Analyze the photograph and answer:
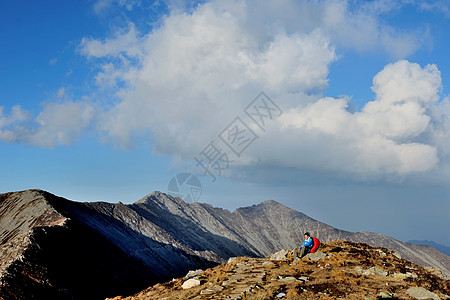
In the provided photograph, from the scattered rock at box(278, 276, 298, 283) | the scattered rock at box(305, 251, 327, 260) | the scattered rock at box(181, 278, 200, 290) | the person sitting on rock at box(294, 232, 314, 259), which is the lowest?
the scattered rock at box(181, 278, 200, 290)

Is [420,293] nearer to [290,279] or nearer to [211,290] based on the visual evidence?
[290,279]

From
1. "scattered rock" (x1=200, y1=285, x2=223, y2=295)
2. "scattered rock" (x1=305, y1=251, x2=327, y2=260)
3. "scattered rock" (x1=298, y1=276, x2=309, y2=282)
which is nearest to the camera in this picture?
"scattered rock" (x1=200, y1=285, x2=223, y2=295)

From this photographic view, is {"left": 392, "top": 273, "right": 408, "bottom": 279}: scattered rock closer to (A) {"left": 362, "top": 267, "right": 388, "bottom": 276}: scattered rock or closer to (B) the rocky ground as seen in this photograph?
(B) the rocky ground

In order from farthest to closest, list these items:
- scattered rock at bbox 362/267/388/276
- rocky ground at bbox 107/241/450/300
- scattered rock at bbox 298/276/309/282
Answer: scattered rock at bbox 362/267/388/276 < scattered rock at bbox 298/276/309/282 < rocky ground at bbox 107/241/450/300

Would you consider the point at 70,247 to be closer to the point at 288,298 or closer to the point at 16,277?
the point at 16,277

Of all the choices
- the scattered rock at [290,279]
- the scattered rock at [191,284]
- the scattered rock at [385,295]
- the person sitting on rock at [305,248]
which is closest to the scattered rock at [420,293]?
the scattered rock at [385,295]

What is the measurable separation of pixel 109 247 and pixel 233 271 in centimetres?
4980

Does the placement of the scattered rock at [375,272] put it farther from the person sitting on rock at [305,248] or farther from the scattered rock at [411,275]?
the person sitting on rock at [305,248]

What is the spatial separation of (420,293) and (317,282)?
18.4 ft

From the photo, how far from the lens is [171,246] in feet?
342

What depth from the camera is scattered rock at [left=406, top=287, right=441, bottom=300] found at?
1475 centimetres

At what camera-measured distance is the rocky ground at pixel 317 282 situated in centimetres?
1577

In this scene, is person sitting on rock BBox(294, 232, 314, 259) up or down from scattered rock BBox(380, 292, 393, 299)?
up

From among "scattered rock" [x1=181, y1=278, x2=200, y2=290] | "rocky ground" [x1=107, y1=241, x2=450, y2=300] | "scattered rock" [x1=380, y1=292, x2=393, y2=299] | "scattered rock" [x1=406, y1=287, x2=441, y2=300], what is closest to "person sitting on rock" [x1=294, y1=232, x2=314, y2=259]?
"rocky ground" [x1=107, y1=241, x2=450, y2=300]
